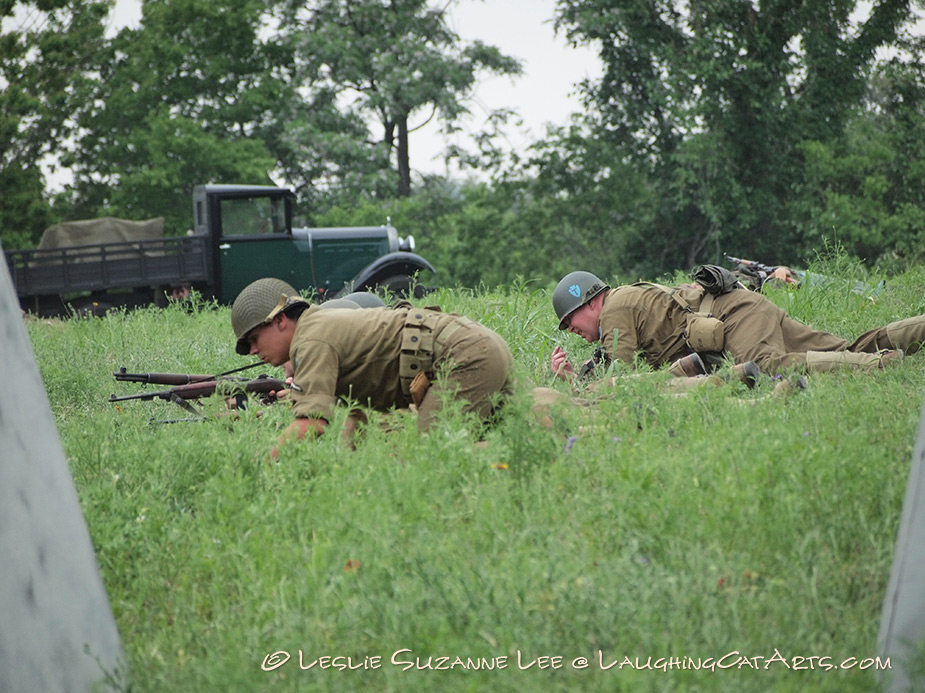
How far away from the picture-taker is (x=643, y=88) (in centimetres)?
2467

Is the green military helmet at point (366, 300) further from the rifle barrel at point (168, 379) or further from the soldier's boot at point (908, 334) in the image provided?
the soldier's boot at point (908, 334)

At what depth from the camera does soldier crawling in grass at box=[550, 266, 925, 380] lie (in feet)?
20.7

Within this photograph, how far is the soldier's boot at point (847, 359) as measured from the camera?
5.79 meters

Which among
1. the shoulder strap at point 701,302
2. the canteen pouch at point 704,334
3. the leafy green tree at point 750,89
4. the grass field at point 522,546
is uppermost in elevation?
the leafy green tree at point 750,89

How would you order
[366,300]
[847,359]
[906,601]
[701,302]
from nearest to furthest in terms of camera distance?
1. [906,601]
2. [847,359]
3. [701,302]
4. [366,300]

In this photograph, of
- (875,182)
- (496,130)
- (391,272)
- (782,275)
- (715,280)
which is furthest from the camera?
(496,130)

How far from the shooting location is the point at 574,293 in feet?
23.0

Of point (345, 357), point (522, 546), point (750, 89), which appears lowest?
point (522, 546)

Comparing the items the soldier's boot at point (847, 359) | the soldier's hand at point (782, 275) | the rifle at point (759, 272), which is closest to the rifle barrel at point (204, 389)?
the soldier's boot at point (847, 359)

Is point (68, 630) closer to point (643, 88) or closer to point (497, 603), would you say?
point (497, 603)

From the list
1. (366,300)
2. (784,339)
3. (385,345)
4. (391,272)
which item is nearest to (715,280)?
(784,339)

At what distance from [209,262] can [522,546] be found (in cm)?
1289

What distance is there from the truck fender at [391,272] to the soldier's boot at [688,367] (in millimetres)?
8568

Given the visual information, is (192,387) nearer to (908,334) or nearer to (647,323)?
(647,323)
